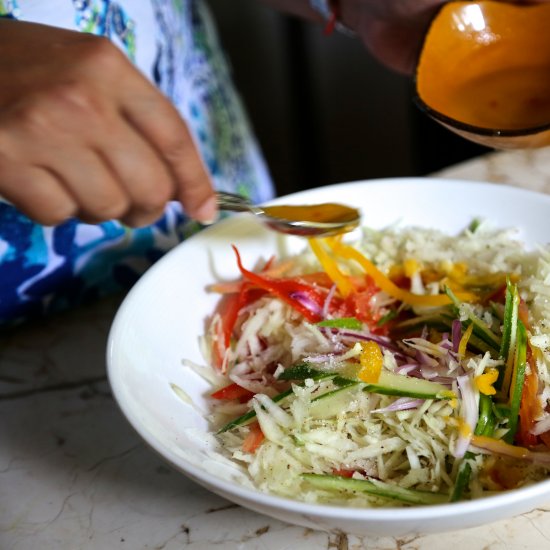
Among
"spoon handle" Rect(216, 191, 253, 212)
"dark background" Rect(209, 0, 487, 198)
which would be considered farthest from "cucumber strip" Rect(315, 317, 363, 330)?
"dark background" Rect(209, 0, 487, 198)

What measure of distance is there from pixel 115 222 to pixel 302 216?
13.6 inches

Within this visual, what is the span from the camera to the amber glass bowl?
1.14 meters

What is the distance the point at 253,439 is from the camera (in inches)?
35.0

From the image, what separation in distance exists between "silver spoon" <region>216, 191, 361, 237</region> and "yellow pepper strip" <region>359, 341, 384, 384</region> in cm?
24

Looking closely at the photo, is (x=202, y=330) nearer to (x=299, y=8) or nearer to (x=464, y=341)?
(x=464, y=341)

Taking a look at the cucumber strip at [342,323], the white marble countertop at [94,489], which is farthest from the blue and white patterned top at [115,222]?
the cucumber strip at [342,323]

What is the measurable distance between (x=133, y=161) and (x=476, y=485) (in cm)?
53

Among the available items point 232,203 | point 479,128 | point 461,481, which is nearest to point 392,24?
point 479,128

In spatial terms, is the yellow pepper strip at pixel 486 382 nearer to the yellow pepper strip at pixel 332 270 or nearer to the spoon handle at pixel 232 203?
the yellow pepper strip at pixel 332 270

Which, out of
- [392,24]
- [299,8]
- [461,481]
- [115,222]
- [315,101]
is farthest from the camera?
[315,101]

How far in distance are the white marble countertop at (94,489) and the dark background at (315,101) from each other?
7.03ft

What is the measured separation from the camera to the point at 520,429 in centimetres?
87

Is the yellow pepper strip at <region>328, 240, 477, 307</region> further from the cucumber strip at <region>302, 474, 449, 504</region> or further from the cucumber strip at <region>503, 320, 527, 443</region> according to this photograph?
the cucumber strip at <region>302, 474, 449, 504</region>

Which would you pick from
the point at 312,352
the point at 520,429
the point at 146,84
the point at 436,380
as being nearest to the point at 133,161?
the point at 146,84
